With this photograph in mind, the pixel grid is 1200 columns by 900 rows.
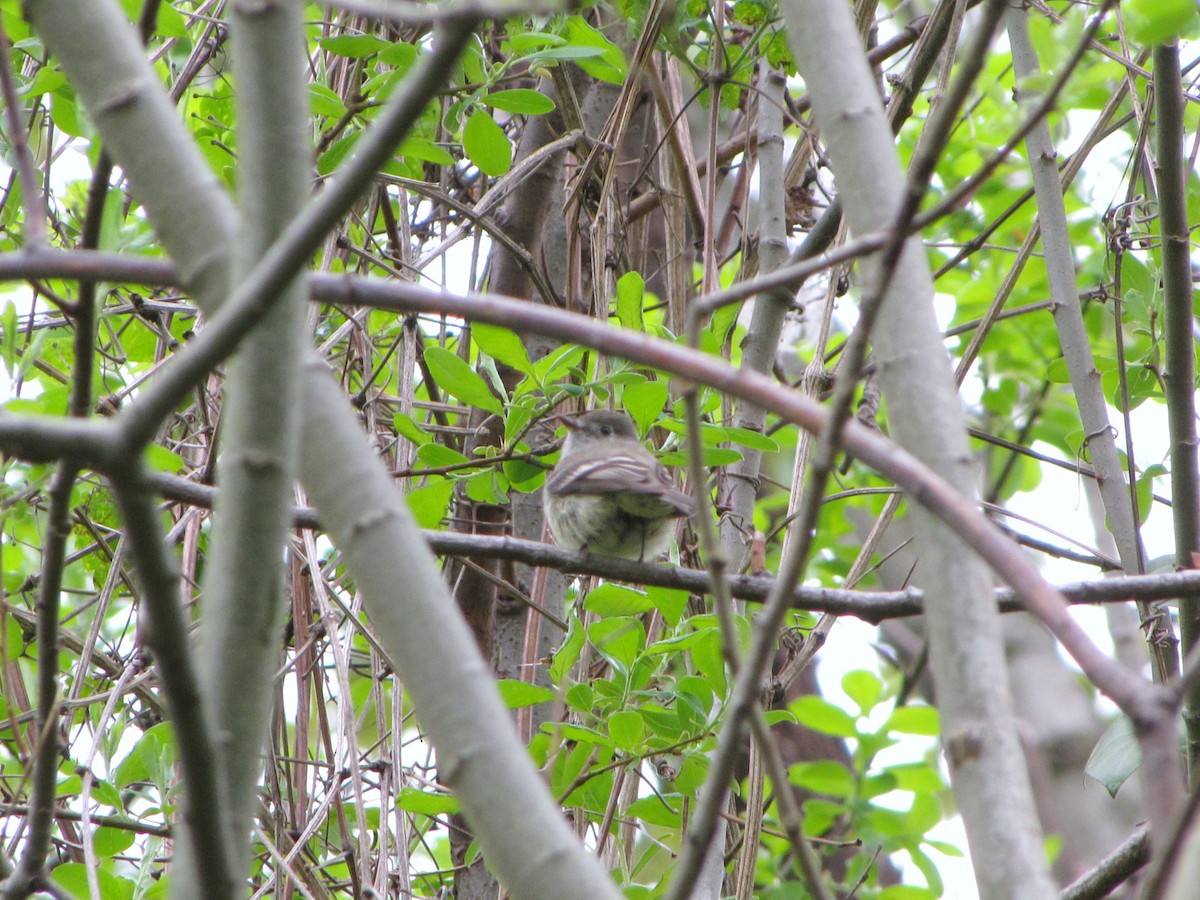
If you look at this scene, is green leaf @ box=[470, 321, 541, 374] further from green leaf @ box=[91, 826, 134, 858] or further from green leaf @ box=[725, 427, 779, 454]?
green leaf @ box=[91, 826, 134, 858]

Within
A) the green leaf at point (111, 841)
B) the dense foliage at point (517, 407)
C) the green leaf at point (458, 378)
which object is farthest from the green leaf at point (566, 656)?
the green leaf at point (111, 841)

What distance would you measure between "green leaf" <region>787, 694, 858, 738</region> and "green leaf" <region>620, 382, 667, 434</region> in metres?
1.01

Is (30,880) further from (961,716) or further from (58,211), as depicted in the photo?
(58,211)

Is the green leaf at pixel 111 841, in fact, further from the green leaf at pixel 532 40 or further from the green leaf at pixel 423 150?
the green leaf at pixel 532 40

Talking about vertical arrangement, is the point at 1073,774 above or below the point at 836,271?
below

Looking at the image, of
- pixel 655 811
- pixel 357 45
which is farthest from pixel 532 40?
pixel 655 811

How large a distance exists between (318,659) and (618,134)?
6.10ft

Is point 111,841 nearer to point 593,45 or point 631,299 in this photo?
point 631,299

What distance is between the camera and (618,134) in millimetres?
3873

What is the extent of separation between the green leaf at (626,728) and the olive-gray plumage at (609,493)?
0.88 metres

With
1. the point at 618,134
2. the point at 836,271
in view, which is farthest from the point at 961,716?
the point at 618,134

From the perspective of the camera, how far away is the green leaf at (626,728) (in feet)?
9.32

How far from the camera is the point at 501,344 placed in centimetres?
296

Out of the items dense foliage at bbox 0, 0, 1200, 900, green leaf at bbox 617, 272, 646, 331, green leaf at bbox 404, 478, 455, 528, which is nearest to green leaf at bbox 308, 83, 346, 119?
dense foliage at bbox 0, 0, 1200, 900
